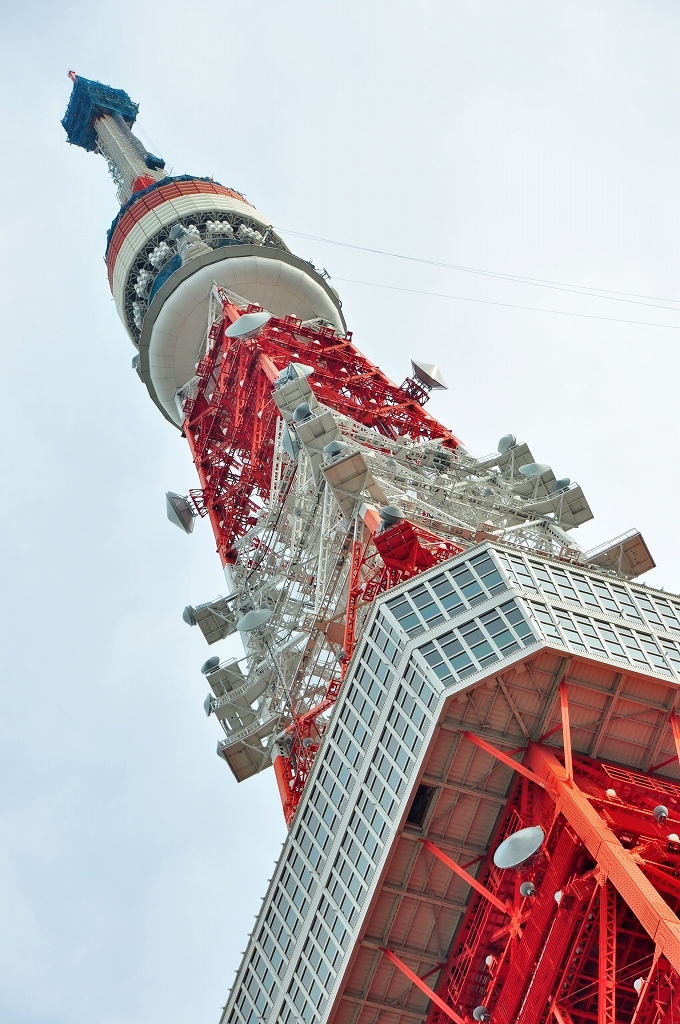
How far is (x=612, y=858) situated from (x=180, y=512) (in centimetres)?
4662

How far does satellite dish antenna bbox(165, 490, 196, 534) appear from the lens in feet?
240

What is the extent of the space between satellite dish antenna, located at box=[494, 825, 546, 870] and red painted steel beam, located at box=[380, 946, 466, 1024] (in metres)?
4.69

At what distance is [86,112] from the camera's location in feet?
339

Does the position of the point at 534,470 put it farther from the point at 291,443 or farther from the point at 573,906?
the point at 573,906

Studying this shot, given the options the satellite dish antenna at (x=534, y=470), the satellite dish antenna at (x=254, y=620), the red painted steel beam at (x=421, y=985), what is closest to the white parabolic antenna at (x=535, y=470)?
the satellite dish antenna at (x=534, y=470)

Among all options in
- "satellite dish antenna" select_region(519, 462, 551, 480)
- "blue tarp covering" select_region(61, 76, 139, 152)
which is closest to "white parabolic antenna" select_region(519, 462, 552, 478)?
"satellite dish antenna" select_region(519, 462, 551, 480)

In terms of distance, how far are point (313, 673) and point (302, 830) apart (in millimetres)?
12586

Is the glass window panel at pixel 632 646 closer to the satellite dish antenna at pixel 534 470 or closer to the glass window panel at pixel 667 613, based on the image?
the glass window panel at pixel 667 613

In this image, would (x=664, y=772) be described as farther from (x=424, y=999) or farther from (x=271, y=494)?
(x=271, y=494)

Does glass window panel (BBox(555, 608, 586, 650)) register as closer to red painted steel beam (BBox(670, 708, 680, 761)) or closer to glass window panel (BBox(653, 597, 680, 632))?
red painted steel beam (BBox(670, 708, 680, 761))

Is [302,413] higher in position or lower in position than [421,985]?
higher

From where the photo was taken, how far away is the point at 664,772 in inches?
1459

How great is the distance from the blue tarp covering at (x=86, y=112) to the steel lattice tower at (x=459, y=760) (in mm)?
57537

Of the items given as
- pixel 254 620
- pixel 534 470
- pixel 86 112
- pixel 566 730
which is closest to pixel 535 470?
pixel 534 470
